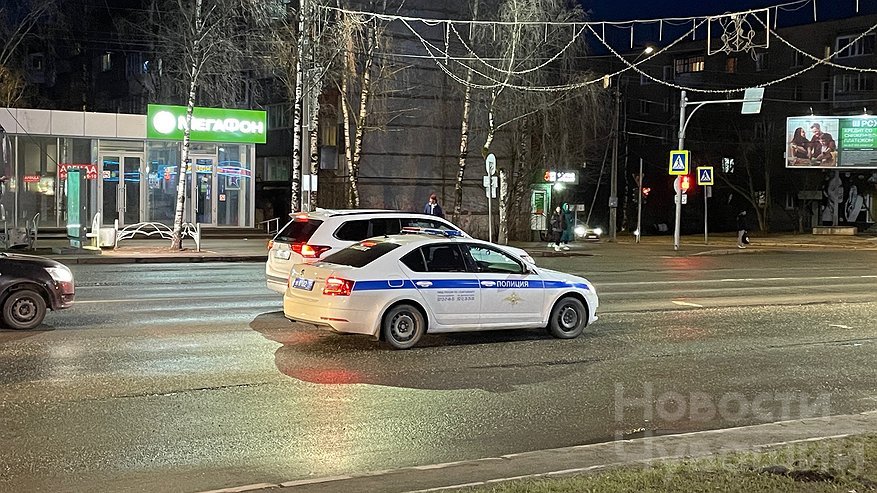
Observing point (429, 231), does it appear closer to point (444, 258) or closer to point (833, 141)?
point (444, 258)

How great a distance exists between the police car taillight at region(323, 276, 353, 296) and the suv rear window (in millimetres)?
3308

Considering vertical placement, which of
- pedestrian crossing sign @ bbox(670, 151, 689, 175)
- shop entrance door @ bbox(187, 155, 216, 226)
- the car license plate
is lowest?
the car license plate

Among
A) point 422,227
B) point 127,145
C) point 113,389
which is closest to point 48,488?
point 113,389

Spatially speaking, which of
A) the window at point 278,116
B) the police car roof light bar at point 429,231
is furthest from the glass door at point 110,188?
the police car roof light bar at point 429,231

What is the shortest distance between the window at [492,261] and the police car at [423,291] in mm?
13

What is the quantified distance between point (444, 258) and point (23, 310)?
566cm

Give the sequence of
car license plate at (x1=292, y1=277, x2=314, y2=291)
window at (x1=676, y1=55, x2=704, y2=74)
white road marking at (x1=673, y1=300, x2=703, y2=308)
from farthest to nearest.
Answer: window at (x1=676, y1=55, x2=704, y2=74) < white road marking at (x1=673, y1=300, x2=703, y2=308) < car license plate at (x1=292, y1=277, x2=314, y2=291)

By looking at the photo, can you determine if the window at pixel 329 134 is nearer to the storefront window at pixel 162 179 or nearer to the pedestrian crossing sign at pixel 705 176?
the storefront window at pixel 162 179

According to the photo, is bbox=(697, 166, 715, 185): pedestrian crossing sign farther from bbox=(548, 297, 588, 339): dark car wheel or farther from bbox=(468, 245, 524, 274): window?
bbox=(468, 245, 524, 274): window

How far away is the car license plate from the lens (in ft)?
39.3

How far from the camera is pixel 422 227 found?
53.3 ft

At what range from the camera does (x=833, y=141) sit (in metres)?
47.7

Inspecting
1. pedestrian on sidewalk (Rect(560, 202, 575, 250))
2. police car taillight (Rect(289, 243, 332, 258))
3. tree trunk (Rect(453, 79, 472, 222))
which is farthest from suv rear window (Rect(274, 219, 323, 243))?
tree trunk (Rect(453, 79, 472, 222))

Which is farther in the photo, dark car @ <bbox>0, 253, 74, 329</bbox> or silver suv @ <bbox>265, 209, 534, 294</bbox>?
silver suv @ <bbox>265, 209, 534, 294</bbox>
